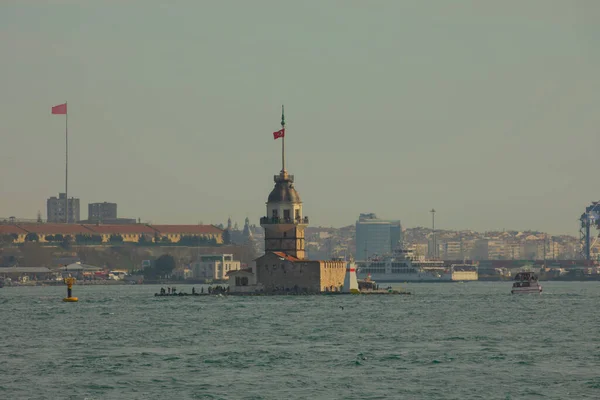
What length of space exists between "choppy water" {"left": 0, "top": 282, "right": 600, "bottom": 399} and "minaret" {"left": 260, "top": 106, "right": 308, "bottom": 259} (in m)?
33.8

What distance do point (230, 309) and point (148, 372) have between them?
172 feet

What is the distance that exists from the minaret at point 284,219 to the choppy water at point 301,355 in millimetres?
33810

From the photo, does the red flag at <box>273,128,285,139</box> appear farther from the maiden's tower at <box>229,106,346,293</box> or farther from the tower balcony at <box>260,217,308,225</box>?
the tower balcony at <box>260,217,308,225</box>

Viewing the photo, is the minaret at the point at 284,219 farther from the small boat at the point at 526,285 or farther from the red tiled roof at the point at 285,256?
the small boat at the point at 526,285

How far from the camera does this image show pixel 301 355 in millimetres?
63438

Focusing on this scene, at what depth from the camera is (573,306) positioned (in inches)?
4596

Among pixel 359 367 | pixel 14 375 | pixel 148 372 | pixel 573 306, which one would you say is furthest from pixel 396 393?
pixel 573 306

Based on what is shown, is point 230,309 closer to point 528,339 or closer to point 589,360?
point 528,339

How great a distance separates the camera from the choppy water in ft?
168

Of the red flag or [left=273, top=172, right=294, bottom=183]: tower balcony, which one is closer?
[left=273, top=172, right=294, bottom=183]: tower balcony

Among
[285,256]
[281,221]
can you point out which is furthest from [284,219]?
[285,256]

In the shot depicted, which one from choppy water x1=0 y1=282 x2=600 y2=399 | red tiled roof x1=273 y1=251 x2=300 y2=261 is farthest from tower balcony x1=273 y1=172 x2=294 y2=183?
choppy water x1=0 y1=282 x2=600 y2=399

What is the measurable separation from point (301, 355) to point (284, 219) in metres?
74.6

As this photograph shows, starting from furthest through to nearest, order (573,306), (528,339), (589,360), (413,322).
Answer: (573,306)
(413,322)
(528,339)
(589,360)
